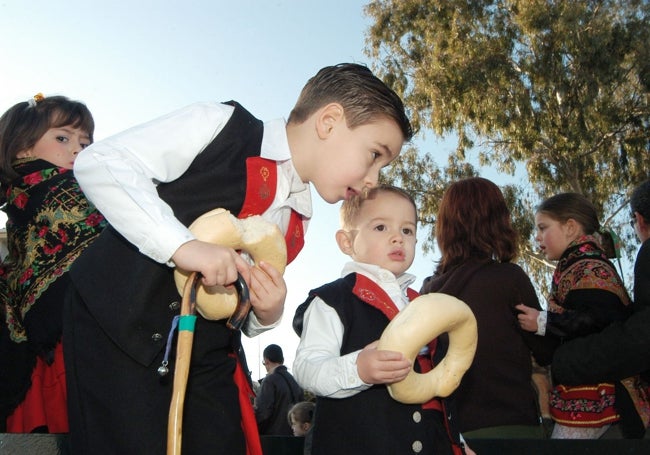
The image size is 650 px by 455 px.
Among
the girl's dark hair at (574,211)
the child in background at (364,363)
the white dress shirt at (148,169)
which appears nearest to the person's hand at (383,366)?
the child in background at (364,363)

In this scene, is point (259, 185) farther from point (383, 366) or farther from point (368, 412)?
point (368, 412)

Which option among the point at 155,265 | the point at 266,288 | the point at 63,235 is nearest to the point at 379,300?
the point at 266,288

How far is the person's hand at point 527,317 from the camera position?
3.18 m

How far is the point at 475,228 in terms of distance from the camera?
348 cm

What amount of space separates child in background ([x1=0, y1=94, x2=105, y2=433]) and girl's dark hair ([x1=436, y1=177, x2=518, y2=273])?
64.9 inches

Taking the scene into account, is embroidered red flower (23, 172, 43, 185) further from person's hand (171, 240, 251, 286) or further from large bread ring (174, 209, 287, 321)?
person's hand (171, 240, 251, 286)

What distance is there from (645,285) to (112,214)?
2.36 m

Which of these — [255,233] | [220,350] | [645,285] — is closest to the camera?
[255,233]

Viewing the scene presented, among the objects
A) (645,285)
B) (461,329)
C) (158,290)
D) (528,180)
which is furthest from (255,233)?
(528,180)

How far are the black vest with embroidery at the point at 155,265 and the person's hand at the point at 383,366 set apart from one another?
42cm

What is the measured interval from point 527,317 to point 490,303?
172mm

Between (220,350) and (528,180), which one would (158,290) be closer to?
(220,350)

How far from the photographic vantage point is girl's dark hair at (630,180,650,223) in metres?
3.69

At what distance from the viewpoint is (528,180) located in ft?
65.5
